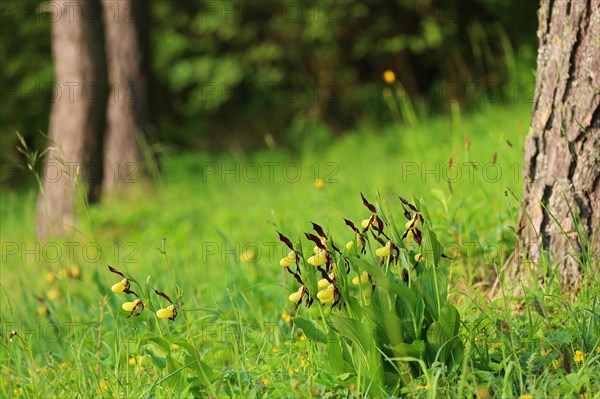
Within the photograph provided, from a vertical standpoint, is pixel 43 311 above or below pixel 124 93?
below

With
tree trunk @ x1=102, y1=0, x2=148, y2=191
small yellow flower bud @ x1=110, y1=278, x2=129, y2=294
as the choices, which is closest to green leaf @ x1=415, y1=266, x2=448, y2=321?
small yellow flower bud @ x1=110, y1=278, x2=129, y2=294

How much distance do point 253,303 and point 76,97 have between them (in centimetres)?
475

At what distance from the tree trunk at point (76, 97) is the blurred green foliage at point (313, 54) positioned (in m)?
2.18

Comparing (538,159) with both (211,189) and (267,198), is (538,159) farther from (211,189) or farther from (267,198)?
(211,189)

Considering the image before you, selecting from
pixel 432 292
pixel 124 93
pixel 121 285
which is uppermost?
pixel 121 285

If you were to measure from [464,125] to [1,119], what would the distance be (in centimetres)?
698

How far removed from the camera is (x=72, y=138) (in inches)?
291

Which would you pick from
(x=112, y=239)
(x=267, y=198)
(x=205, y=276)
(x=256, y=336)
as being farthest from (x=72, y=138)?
(x=256, y=336)

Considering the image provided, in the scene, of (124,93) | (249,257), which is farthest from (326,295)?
(124,93)

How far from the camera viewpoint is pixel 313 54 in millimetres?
10836

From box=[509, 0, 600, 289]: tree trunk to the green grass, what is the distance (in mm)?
142

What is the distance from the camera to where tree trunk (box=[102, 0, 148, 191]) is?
7895 millimetres

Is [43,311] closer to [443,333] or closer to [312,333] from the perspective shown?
[312,333]

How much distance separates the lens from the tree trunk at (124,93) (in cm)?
789
